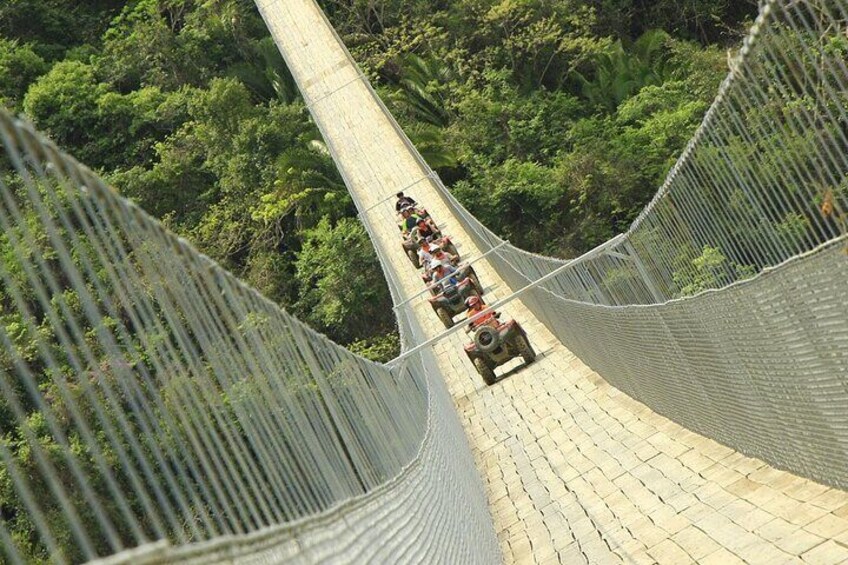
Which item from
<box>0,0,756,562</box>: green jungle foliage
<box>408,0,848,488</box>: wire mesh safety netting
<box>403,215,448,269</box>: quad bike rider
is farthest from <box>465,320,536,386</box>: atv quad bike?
<box>0,0,756,562</box>: green jungle foliage

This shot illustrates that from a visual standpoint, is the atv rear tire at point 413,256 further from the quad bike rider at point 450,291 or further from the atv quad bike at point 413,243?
the quad bike rider at point 450,291

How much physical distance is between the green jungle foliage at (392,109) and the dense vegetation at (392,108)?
52 mm

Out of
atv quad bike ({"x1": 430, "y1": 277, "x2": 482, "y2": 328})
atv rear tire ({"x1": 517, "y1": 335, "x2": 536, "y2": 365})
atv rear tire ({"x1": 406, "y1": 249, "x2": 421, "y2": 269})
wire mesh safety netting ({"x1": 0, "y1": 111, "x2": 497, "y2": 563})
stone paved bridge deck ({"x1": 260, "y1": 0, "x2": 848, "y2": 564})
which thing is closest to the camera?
wire mesh safety netting ({"x1": 0, "y1": 111, "x2": 497, "y2": 563})

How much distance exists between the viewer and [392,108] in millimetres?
35031

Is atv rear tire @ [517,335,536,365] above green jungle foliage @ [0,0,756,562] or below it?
below

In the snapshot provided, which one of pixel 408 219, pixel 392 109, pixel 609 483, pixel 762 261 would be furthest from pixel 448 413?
pixel 392 109

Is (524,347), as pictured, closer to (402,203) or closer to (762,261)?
(762,261)

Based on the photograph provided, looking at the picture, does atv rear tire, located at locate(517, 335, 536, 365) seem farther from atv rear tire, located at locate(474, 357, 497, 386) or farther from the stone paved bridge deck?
atv rear tire, located at locate(474, 357, 497, 386)

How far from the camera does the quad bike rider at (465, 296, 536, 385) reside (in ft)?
51.8

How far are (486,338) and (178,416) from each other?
1186cm

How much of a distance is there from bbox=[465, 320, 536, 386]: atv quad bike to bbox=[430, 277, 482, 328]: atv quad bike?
309 centimetres

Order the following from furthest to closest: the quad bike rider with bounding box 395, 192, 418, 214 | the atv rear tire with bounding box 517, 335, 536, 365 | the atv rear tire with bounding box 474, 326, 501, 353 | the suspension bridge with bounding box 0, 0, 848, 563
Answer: the quad bike rider with bounding box 395, 192, 418, 214, the atv rear tire with bounding box 517, 335, 536, 365, the atv rear tire with bounding box 474, 326, 501, 353, the suspension bridge with bounding box 0, 0, 848, 563

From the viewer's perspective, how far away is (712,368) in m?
8.08

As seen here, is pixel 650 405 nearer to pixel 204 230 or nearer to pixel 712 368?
pixel 712 368
